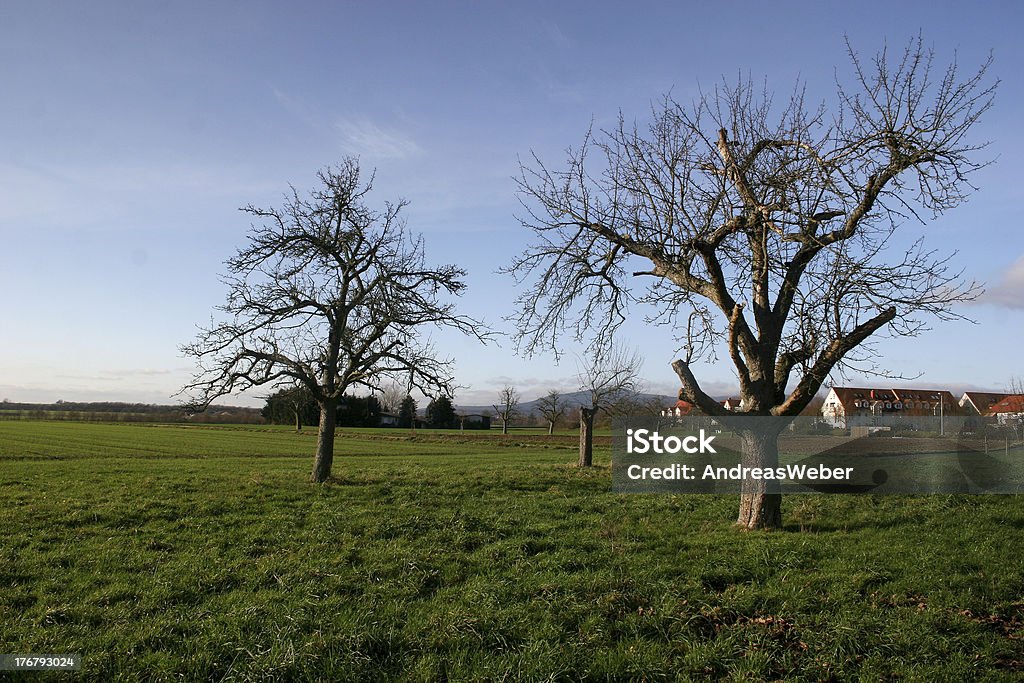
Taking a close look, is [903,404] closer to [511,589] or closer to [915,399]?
[915,399]

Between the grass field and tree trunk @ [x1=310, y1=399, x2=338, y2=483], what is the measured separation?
3.74m

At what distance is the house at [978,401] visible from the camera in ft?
226

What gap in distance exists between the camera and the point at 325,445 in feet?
61.5

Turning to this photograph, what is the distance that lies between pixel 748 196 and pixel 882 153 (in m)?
2.53

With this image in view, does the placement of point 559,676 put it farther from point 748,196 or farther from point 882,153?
point 882,153

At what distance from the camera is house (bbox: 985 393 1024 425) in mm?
33906

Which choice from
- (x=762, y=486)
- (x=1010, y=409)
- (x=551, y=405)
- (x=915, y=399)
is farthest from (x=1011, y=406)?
(x=762, y=486)

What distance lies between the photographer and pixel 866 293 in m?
11.1

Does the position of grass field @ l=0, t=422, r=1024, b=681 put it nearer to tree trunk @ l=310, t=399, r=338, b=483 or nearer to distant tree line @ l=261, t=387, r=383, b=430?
tree trunk @ l=310, t=399, r=338, b=483

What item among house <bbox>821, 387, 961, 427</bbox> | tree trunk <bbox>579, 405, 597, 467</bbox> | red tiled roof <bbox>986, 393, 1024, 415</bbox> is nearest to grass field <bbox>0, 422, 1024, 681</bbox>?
tree trunk <bbox>579, 405, 597, 467</bbox>

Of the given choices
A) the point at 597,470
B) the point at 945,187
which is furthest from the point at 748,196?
the point at 597,470
